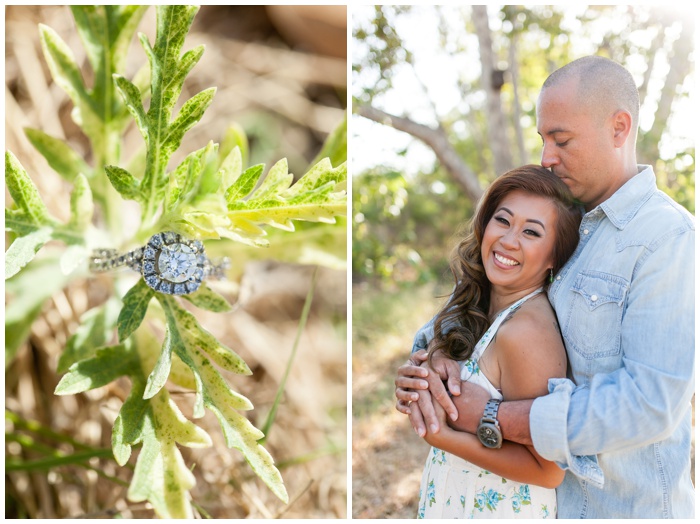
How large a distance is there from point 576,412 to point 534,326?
0.15 metres

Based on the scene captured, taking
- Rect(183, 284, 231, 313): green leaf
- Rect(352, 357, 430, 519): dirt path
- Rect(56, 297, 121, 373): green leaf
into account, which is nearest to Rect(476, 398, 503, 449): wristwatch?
Rect(183, 284, 231, 313): green leaf

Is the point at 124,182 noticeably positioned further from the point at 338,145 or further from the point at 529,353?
the point at 529,353

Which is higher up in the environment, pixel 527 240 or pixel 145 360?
pixel 527 240

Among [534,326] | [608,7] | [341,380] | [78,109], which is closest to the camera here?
[534,326]

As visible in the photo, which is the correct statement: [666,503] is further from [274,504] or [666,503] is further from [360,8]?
[360,8]

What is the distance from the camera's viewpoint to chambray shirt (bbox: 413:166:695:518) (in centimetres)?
97

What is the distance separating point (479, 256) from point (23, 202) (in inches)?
30.3

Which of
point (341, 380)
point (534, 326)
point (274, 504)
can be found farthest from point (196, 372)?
point (341, 380)

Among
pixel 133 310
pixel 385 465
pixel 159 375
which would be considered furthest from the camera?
pixel 385 465

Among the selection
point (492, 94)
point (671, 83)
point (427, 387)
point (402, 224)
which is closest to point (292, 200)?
point (427, 387)

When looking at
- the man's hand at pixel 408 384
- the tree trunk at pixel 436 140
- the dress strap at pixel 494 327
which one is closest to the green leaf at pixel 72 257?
the man's hand at pixel 408 384

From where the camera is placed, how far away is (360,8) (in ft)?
7.52

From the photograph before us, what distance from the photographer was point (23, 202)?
99 centimetres

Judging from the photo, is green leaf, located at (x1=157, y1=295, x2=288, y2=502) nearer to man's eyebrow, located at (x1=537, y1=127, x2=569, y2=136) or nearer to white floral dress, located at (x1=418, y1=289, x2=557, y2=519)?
white floral dress, located at (x1=418, y1=289, x2=557, y2=519)
